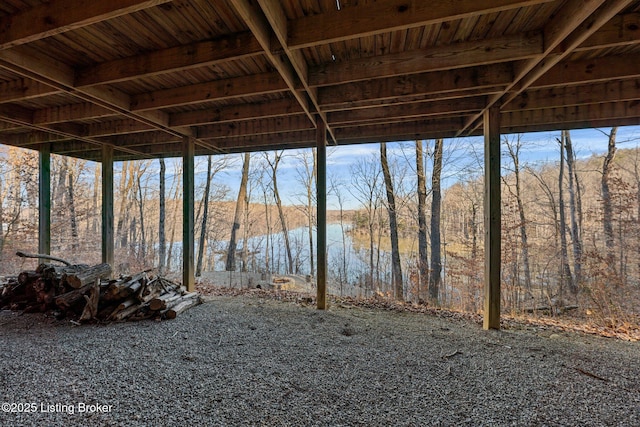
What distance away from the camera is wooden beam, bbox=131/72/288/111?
2635 mm

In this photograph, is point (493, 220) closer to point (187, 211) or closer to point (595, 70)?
point (595, 70)

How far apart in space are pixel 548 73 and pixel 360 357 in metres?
3.34

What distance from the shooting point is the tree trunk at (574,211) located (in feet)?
17.3

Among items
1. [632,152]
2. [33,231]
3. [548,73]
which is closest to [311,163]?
[548,73]

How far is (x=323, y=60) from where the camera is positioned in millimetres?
2461

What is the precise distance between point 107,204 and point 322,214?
4468mm

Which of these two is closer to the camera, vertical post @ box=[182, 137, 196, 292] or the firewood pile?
the firewood pile

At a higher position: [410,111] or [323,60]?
[323,60]

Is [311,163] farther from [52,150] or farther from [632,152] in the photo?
[632,152]

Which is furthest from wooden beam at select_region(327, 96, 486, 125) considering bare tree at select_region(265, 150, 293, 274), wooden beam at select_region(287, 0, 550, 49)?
bare tree at select_region(265, 150, 293, 274)

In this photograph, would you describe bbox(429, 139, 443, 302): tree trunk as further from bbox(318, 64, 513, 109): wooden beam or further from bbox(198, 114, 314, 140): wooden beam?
bbox(198, 114, 314, 140): wooden beam

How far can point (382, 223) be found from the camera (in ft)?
25.0

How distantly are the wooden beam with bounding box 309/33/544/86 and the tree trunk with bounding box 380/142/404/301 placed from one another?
5.03 metres

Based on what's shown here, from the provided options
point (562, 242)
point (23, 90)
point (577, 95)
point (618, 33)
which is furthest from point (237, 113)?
point (562, 242)
